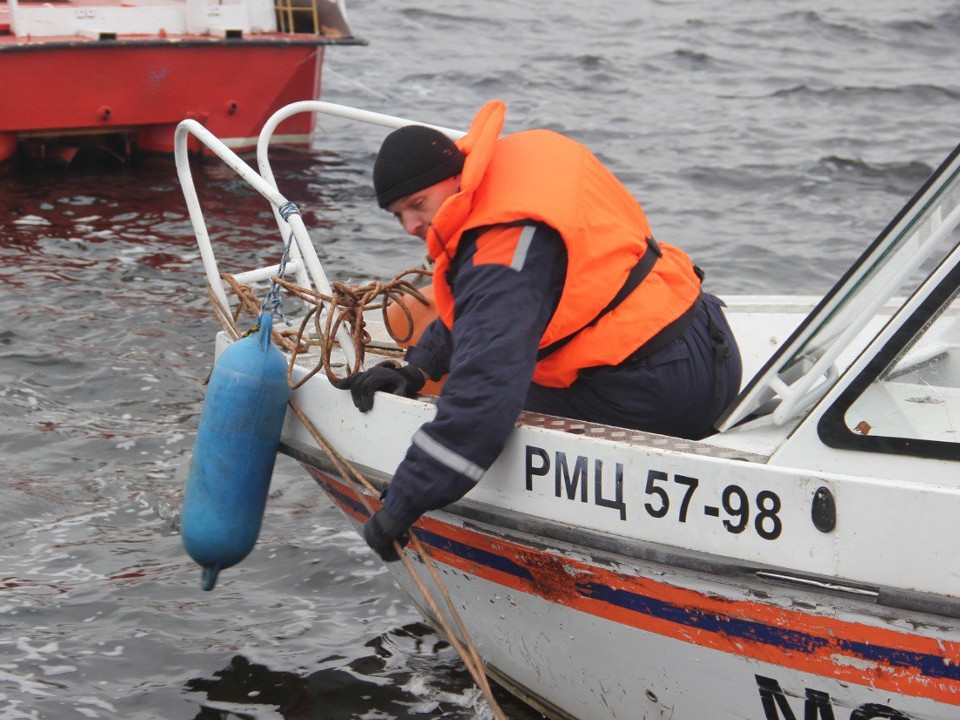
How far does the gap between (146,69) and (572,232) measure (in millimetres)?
8070

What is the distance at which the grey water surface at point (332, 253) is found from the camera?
4.43 meters

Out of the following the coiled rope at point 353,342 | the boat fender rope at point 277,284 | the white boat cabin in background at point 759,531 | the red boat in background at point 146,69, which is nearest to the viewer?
the white boat cabin in background at point 759,531

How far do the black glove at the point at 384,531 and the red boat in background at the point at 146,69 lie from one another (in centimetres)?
778

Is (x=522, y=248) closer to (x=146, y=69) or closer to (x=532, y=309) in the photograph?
(x=532, y=309)

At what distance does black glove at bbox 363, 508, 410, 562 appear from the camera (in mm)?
3256

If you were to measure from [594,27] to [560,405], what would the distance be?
1502cm

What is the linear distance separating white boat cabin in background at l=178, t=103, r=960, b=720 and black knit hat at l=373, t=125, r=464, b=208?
2.07 ft

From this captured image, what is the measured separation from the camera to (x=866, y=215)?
32.8 ft

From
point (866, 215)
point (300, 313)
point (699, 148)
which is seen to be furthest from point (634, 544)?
point (699, 148)

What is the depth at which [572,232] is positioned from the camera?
322 centimetres

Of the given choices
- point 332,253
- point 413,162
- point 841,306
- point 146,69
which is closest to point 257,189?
point 413,162

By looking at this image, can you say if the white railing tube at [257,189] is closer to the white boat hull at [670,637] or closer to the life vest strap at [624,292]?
the white boat hull at [670,637]

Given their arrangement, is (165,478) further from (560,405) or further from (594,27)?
(594,27)

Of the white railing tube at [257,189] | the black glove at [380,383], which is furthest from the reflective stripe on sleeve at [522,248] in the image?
the white railing tube at [257,189]
